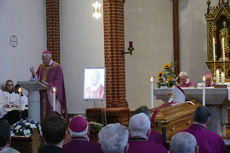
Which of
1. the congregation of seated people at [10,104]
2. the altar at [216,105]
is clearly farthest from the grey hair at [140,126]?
the congregation of seated people at [10,104]

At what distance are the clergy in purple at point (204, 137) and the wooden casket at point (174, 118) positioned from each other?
3.96ft

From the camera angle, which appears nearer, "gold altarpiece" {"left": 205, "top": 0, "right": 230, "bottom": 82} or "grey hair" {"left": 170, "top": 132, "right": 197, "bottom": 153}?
"grey hair" {"left": 170, "top": 132, "right": 197, "bottom": 153}

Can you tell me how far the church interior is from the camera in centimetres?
1186

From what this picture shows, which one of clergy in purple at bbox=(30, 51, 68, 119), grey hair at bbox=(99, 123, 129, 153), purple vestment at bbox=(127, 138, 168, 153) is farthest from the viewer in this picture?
clergy in purple at bbox=(30, 51, 68, 119)

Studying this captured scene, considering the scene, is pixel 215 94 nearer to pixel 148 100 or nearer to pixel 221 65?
pixel 221 65

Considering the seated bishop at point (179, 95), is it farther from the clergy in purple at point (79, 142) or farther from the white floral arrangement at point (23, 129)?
the clergy in purple at point (79, 142)

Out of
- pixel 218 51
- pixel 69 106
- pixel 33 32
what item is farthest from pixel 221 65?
pixel 33 32

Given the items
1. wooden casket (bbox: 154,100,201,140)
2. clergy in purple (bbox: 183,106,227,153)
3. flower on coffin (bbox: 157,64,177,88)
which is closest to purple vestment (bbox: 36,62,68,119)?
flower on coffin (bbox: 157,64,177,88)

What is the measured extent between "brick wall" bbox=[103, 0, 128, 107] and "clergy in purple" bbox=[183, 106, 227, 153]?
7485mm

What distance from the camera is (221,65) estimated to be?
12.3 metres

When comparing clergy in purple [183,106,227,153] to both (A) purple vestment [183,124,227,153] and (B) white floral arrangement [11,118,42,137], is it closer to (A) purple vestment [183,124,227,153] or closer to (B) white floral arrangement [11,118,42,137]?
(A) purple vestment [183,124,227,153]

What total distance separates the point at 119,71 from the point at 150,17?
2.53 metres

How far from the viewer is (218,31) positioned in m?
12.6

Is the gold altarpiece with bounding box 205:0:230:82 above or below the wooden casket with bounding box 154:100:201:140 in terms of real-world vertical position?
above
